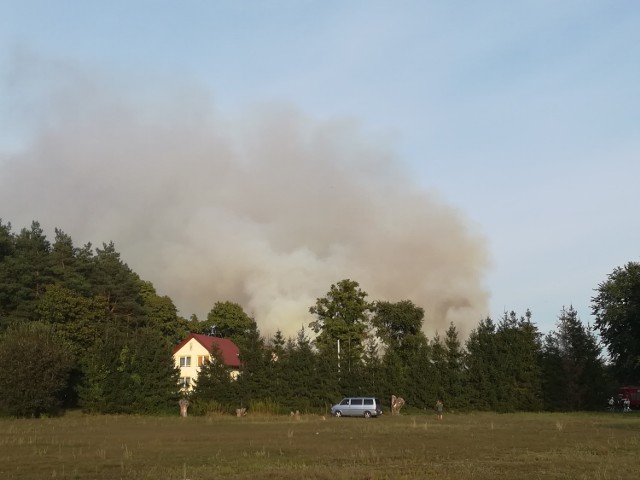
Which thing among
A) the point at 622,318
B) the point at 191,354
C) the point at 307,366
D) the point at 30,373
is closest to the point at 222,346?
the point at 191,354

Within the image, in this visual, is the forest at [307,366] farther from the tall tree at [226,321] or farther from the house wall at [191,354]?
the tall tree at [226,321]

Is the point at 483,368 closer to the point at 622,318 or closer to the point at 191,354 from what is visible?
the point at 622,318

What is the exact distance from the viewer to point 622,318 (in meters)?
62.8

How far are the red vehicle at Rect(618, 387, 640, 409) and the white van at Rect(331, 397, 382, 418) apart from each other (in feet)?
103

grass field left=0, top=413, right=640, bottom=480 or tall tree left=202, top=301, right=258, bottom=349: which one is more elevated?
tall tree left=202, top=301, right=258, bottom=349

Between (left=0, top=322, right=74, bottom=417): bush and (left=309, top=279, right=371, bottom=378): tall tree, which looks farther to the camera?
(left=309, top=279, right=371, bottom=378): tall tree

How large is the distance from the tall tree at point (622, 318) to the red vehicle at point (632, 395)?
269cm

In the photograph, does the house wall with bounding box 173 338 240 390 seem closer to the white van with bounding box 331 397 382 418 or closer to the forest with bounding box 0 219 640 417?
the forest with bounding box 0 219 640 417

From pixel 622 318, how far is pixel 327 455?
50.3m

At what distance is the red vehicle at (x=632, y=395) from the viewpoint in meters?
68.8

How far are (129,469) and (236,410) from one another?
40.0m

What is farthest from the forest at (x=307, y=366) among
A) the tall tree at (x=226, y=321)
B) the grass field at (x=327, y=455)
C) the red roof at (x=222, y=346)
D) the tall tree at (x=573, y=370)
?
the tall tree at (x=226, y=321)

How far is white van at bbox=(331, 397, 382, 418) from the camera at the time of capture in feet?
171

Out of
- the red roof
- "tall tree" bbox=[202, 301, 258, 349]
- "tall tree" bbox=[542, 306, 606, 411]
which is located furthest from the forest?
"tall tree" bbox=[202, 301, 258, 349]
